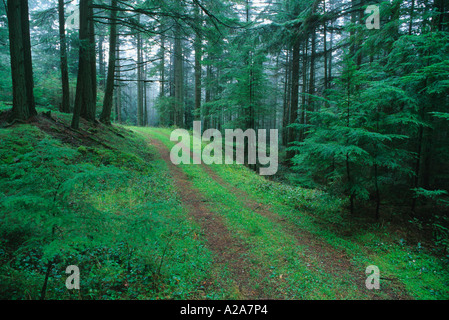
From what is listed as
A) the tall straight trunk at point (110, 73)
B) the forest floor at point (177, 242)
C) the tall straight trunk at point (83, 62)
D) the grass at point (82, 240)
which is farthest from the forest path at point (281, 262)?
the tall straight trunk at point (110, 73)

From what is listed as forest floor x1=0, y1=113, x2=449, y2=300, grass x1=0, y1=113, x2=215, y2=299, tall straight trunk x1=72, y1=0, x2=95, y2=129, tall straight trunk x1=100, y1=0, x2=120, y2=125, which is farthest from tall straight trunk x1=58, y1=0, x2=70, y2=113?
grass x1=0, y1=113, x2=215, y2=299

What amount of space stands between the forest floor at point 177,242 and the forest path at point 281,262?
0.03 metres

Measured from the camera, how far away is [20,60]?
7930 millimetres

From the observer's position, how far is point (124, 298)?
11.0 feet

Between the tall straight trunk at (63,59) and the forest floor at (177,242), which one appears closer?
the forest floor at (177,242)

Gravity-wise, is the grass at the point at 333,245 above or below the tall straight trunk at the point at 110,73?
below

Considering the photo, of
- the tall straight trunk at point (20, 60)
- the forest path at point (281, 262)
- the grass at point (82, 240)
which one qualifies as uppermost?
the tall straight trunk at point (20, 60)

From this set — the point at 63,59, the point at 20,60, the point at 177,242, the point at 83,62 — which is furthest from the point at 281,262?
the point at 63,59

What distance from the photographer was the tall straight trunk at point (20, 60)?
7.70 meters

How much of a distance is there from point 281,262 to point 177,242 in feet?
7.93

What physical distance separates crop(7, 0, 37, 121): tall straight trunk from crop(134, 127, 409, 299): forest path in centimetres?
724

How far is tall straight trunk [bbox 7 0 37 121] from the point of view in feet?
25.3

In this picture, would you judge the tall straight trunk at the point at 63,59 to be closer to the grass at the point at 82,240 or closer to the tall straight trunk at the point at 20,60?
the tall straight trunk at the point at 20,60

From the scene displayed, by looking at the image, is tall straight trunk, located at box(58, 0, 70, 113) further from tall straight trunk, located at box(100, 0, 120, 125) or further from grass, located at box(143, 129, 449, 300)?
grass, located at box(143, 129, 449, 300)
